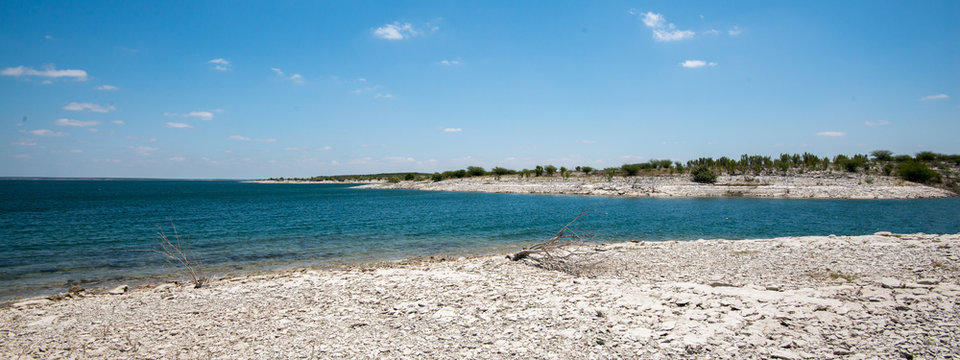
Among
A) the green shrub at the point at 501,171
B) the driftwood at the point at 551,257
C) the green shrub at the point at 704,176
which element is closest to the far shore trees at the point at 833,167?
the green shrub at the point at 704,176

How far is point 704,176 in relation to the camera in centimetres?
5778

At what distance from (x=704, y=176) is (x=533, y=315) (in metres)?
59.3

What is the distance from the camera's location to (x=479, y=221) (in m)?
26.9

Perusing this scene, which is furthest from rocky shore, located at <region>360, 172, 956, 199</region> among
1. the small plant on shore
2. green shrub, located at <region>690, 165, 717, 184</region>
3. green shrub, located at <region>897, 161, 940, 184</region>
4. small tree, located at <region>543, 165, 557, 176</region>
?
the small plant on shore

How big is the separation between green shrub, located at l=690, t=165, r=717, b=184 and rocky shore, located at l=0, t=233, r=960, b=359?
49.9 m

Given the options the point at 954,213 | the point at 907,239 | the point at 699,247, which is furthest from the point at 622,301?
the point at 954,213

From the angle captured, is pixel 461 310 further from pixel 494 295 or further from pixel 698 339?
pixel 698 339

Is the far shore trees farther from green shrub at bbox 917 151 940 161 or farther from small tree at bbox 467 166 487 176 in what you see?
small tree at bbox 467 166 487 176

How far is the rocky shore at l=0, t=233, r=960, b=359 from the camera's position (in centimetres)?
572

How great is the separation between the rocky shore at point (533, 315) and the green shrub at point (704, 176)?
49933 millimetres

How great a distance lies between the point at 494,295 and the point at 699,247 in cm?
953

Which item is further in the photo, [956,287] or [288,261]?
[288,261]

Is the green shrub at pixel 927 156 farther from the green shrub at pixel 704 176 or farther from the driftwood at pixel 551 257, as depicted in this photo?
the driftwood at pixel 551 257

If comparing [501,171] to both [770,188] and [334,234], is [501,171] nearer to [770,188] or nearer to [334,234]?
[770,188]
